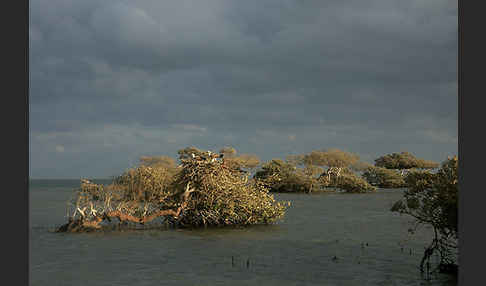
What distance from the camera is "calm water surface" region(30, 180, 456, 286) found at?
40.3ft

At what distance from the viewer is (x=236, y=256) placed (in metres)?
15.2

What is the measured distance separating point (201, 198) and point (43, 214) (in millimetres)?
15238

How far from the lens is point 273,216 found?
2264cm

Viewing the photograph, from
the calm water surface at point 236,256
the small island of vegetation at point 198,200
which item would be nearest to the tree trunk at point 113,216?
the small island of vegetation at point 198,200

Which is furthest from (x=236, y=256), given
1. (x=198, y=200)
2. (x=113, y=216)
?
(x=113, y=216)

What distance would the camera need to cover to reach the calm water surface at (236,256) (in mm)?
12289

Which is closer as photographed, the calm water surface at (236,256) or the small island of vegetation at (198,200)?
the calm water surface at (236,256)

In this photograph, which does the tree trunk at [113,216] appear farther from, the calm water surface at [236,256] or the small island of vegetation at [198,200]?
the calm water surface at [236,256]

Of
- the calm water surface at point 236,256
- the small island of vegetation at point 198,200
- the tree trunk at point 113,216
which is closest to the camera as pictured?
the calm water surface at point 236,256

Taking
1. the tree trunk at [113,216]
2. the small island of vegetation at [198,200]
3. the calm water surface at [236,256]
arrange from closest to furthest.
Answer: the calm water surface at [236,256], the tree trunk at [113,216], the small island of vegetation at [198,200]

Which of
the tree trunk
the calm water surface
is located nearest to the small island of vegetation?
the tree trunk

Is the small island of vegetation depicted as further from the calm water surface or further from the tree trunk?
the calm water surface

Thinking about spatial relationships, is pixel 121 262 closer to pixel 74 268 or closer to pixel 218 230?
pixel 74 268

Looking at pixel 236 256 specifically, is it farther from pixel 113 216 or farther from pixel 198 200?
pixel 113 216
